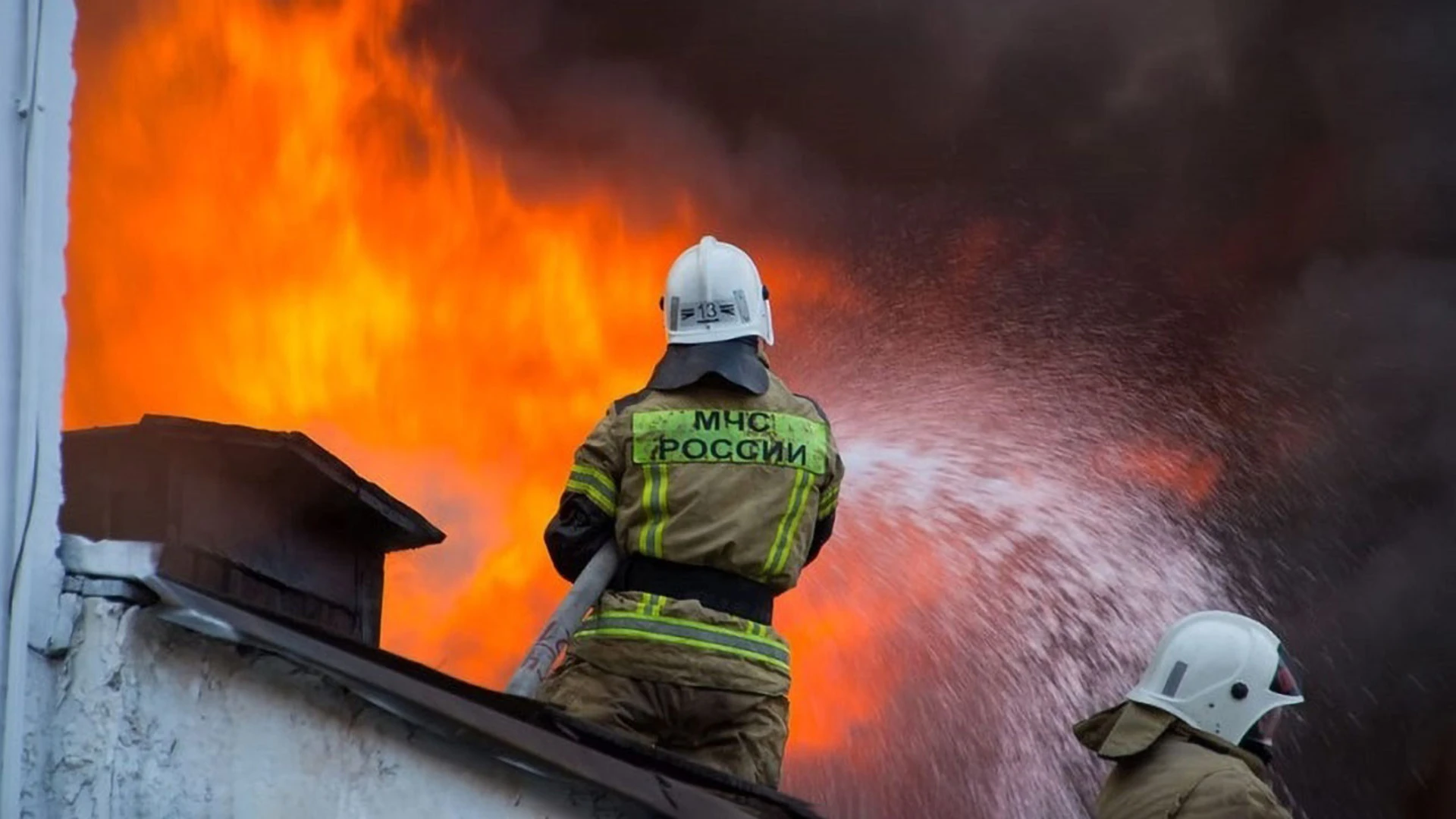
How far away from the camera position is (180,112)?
863cm

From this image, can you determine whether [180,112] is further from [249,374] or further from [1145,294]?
[1145,294]

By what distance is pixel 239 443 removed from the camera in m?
6.68

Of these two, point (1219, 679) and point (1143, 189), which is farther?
point (1143, 189)

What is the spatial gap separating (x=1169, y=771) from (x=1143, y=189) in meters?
6.76

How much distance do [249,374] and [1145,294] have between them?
4.71 meters

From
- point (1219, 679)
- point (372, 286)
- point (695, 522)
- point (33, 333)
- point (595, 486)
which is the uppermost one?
point (372, 286)

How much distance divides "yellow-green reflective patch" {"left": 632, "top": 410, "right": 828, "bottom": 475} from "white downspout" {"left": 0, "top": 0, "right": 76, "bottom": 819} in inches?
67.8

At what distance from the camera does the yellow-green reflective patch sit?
168 inches

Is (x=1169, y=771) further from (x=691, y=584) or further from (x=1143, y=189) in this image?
(x=1143, y=189)

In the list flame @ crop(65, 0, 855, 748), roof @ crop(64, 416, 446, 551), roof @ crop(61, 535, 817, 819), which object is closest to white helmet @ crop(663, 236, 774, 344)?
roof @ crop(61, 535, 817, 819)

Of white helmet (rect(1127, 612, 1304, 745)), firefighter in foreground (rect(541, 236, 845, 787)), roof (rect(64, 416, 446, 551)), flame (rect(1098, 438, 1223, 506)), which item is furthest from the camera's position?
flame (rect(1098, 438, 1223, 506))

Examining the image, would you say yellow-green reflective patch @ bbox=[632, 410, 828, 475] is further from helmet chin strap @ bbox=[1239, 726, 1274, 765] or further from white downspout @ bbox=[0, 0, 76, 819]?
white downspout @ bbox=[0, 0, 76, 819]

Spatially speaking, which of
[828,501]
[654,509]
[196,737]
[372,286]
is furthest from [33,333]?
[372,286]

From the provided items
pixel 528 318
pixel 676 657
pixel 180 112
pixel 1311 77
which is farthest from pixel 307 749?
pixel 1311 77
